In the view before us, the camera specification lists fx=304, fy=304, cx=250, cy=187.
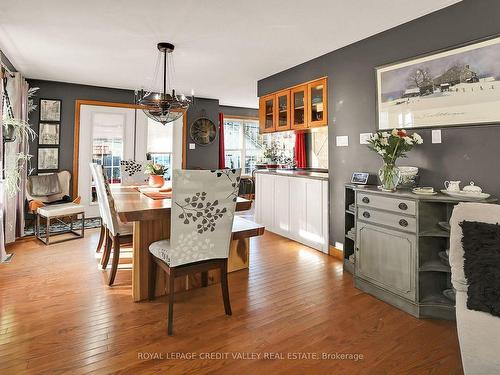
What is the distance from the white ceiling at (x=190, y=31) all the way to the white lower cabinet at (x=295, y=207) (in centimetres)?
160

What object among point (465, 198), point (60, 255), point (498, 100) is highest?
point (498, 100)

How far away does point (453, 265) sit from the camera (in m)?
1.46

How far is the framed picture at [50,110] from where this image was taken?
5.04m

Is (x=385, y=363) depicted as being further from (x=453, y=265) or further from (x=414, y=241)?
(x=414, y=241)

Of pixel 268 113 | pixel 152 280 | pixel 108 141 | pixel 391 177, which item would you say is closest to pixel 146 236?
pixel 152 280

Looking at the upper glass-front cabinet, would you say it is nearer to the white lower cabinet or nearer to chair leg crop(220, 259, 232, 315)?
the white lower cabinet

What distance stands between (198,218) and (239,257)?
1.25 meters

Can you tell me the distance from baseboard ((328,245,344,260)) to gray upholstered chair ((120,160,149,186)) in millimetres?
2505

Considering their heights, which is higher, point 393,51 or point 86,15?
point 86,15

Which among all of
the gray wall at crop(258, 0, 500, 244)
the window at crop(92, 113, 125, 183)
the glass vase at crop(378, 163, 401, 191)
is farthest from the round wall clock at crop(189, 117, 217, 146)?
the glass vase at crop(378, 163, 401, 191)

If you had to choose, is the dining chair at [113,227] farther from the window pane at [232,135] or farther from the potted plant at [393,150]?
the window pane at [232,135]

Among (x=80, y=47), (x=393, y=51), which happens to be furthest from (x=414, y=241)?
(x=80, y=47)

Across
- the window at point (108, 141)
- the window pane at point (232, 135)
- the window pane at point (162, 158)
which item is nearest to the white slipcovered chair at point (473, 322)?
the window pane at point (162, 158)

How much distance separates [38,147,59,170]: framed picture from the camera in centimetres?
505
